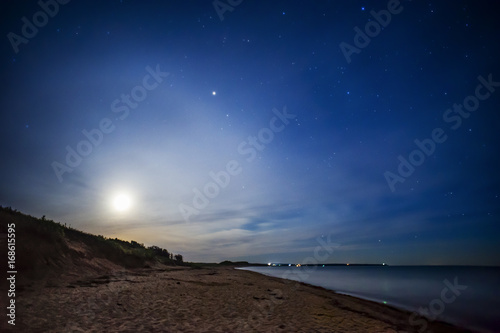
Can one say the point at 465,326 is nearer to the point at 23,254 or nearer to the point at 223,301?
the point at 223,301

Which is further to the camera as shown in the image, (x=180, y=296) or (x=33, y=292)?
(x=180, y=296)

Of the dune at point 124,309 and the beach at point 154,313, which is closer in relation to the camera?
the beach at point 154,313

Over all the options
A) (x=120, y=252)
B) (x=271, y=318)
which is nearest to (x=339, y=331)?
(x=271, y=318)

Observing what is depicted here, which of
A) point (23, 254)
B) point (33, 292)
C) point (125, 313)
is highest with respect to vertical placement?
point (23, 254)

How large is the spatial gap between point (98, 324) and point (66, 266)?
10.2 meters

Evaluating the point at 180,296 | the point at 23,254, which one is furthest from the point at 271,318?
the point at 23,254

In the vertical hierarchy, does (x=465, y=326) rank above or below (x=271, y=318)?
below

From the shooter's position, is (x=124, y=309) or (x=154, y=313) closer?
(x=154, y=313)

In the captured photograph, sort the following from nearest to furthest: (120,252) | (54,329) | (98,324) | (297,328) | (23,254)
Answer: (54,329), (98,324), (297,328), (23,254), (120,252)

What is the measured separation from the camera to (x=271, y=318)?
927cm

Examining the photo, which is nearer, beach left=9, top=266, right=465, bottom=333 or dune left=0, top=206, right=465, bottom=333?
beach left=9, top=266, right=465, bottom=333

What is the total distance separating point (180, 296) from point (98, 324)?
18.7 ft

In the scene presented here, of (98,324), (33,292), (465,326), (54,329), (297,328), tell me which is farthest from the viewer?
(465,326)

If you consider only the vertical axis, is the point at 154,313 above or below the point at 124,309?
below
